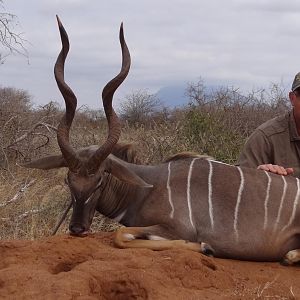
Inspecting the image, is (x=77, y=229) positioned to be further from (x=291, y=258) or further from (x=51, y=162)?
(x=291, y=258)

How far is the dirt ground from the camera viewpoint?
2.86m

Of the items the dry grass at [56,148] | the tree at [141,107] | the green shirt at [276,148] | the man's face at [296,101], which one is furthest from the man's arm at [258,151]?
the tree at [141,107]

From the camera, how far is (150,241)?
3639 mm

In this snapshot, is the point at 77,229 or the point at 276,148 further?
the point at 276,148

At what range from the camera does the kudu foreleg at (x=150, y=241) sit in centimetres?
361

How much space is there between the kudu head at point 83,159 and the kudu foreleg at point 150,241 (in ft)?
0.82

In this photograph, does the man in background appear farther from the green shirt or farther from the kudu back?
the kudu back

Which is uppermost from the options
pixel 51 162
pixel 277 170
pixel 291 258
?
pixel 51 162

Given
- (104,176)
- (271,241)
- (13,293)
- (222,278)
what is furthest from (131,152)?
(13,293)

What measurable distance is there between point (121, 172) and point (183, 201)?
42 centimetres

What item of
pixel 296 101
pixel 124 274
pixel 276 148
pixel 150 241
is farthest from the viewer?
pixel 276 148

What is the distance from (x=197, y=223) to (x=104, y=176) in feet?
2.14

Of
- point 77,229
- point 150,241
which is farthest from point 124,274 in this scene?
point 77,229

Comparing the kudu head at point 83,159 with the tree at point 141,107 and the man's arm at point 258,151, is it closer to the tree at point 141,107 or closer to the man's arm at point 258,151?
the man's arm at point 258,151
